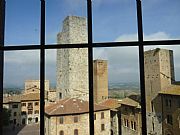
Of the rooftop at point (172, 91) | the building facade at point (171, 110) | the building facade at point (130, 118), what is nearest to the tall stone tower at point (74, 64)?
the building facade at point (130, 118)

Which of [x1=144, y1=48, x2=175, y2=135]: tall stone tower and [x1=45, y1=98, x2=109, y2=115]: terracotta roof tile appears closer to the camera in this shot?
[x1=45, y1=98, x2=109, y2=115]: terracotta roof tile

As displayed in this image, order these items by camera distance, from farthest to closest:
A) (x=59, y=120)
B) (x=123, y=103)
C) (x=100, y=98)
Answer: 1. (x=100, y=98)
2. (x=123, y=103)
3. (x=59, y=120)

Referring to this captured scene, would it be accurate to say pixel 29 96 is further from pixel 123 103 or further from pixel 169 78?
pixel 169 78

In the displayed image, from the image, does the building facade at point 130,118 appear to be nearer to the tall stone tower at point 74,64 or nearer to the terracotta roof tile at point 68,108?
the terracotta roof tile at point 68,108

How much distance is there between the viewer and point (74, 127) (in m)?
20.7

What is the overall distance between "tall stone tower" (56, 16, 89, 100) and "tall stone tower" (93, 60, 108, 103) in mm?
4072

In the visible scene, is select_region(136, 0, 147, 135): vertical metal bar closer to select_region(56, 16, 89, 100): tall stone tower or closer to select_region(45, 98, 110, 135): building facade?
select_region(45, 98, 110, 135): building facade

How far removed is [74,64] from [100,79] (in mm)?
7032

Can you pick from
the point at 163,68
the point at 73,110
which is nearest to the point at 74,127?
the point at 73,110

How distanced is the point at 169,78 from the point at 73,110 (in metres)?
10.3

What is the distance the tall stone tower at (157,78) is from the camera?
2100 centimetres

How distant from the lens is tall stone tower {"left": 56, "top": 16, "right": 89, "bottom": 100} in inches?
997

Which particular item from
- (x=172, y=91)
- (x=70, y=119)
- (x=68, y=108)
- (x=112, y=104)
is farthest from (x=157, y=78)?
(x=70, y=119)

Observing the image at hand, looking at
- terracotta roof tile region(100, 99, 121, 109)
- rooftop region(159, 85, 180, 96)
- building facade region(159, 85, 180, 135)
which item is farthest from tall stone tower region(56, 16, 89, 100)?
building facade region(159, 85, 180, 135)
